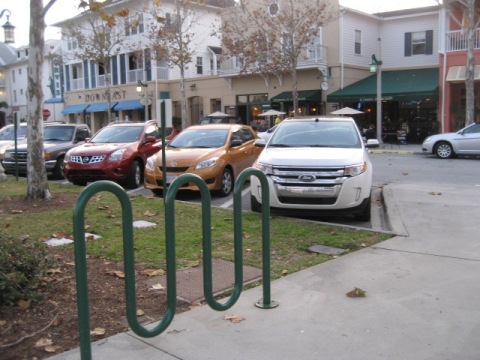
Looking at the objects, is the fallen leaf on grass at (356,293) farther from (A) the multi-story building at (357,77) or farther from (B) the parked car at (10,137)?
(A) the multi-story building at (357,77)

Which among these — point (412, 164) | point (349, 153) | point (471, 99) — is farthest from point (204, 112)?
point (349, 153)

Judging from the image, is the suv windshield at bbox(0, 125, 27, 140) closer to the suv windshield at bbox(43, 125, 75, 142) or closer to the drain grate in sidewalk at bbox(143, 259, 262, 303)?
the suv windshield at bbox(43, 125, 75, 142)

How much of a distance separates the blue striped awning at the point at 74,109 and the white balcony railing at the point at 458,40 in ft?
104

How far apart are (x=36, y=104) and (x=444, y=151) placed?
15988 mm

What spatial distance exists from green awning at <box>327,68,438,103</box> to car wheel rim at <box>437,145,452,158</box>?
827cm

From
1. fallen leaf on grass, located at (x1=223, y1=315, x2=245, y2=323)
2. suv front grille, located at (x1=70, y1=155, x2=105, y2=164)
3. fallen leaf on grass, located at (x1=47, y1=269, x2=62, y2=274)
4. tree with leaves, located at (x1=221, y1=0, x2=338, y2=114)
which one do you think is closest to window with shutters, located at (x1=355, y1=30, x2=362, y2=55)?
tree with leaves, located at (x1=221, y1=0, x2=338, y2=114)

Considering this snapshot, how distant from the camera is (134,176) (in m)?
12.7

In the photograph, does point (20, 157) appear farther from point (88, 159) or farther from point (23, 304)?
point (23, 304)

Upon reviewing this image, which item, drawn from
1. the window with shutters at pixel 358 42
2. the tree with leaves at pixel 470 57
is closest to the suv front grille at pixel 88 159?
the tree with leaves at pixel 470 57

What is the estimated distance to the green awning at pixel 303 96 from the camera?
3198cm

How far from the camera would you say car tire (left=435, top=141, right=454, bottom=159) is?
798 inches

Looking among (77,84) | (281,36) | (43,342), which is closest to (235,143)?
(43,342)

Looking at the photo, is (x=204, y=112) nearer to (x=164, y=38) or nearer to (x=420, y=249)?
(x=164, y=38)

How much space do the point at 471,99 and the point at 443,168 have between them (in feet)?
33.2
